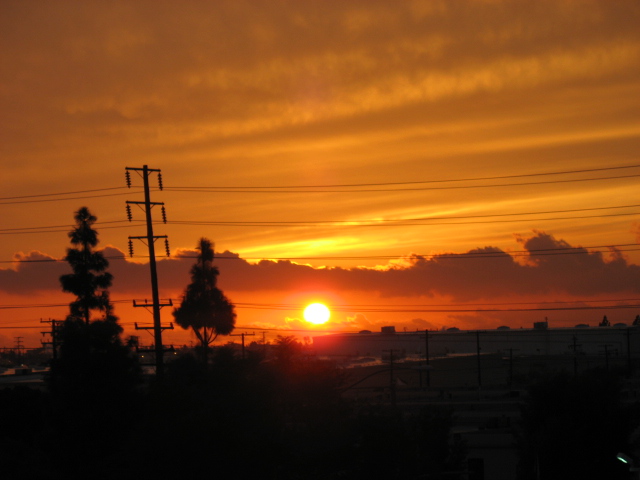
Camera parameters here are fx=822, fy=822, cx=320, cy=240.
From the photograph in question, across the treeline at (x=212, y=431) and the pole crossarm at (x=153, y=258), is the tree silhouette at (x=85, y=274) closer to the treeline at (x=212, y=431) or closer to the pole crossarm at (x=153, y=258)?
the pole crossarm at (x=153, y=258)

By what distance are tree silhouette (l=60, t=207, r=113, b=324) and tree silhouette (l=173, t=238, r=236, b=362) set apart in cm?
652

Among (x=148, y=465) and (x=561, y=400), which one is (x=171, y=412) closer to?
(x=148, y=465)

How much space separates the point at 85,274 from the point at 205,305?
896 centimetres

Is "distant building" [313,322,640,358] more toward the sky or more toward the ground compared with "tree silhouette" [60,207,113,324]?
more toward the ground

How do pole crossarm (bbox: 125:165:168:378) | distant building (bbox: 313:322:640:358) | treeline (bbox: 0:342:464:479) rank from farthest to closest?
distant building (bbox: 313:322:640:358)
pole crossarm (bbox: 125:165:168:378)
treeline (bbox: 0:342:464:479)

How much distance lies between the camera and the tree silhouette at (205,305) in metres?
53.5

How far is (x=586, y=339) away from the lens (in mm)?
115812

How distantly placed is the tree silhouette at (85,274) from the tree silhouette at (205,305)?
6524 mm

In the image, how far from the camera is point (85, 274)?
47.4 meters

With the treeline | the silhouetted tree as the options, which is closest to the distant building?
the treeline

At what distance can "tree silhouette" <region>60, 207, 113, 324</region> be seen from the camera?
4734 cm

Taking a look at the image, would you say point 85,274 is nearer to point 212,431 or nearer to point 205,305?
point 205,305

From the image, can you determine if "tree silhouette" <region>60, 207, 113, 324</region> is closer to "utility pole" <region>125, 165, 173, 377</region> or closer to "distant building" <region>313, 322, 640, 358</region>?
"utility pole" <region>125, 165, 173, 377</region>

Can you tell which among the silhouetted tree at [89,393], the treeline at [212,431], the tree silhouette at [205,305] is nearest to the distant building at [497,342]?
the tree silhouette at [205,305]
